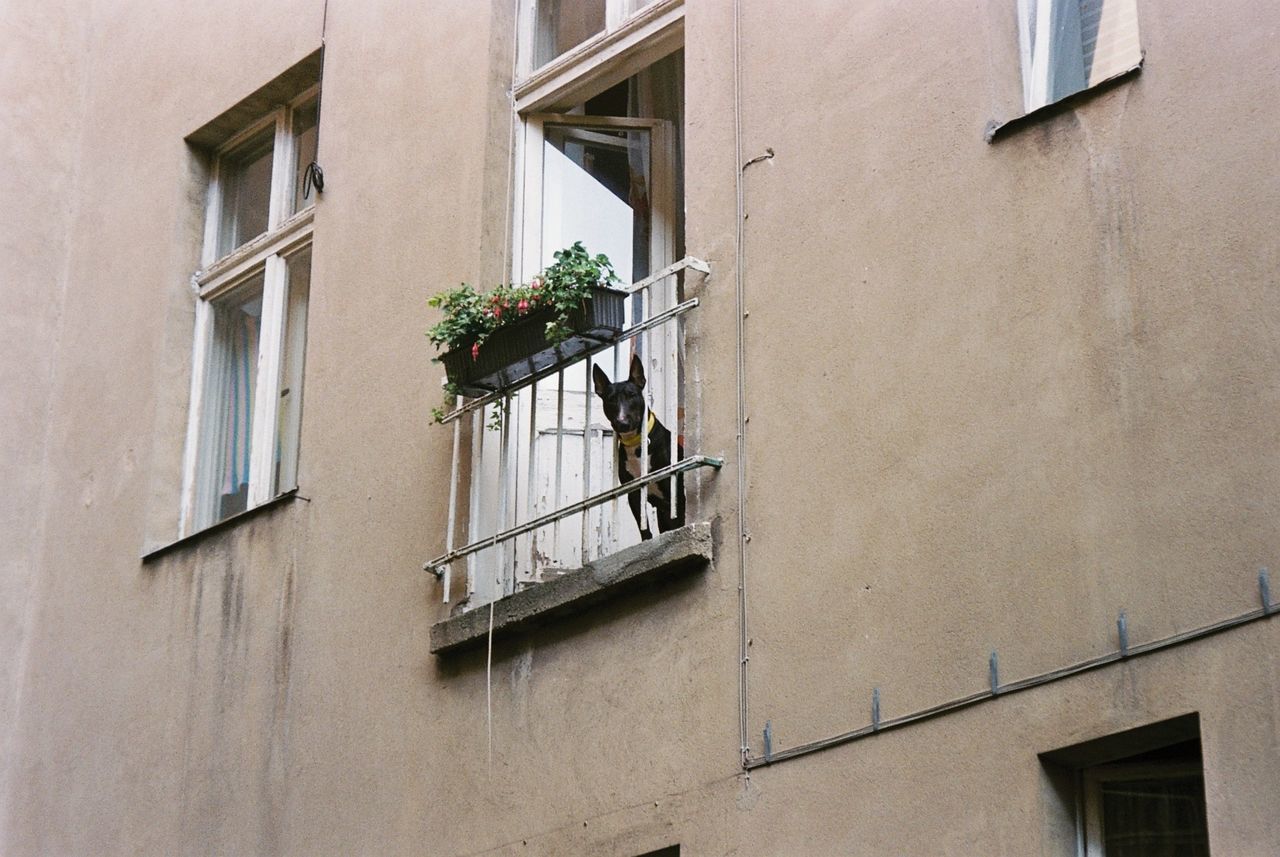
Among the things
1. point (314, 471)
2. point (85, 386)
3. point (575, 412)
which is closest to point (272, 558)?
point (314, 471)

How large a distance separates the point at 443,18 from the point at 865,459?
3.42 metres

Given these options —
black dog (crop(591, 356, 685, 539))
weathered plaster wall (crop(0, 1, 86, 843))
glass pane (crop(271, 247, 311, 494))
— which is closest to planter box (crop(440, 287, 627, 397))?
black dog (crop(591, 356, 685, 539))

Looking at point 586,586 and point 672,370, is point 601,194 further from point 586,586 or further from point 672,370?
point 586,586

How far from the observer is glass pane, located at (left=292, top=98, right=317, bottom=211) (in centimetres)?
972

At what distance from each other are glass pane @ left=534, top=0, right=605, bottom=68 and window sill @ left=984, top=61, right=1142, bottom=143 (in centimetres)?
277

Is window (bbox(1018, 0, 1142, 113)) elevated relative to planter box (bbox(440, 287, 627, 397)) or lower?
elevated

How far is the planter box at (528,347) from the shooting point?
23.3 feet

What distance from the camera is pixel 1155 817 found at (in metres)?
5.39

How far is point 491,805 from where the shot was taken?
6.98 m

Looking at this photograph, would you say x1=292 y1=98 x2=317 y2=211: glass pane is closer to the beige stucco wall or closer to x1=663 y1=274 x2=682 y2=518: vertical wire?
the beige stucco wall

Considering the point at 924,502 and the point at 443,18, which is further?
the point at 443,18

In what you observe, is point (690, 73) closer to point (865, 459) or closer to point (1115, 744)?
point (865, 459)

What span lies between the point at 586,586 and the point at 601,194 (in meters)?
2.30

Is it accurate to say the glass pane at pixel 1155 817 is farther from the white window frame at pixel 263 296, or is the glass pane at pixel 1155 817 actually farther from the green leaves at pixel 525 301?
the white window frame at pixel 263 296
